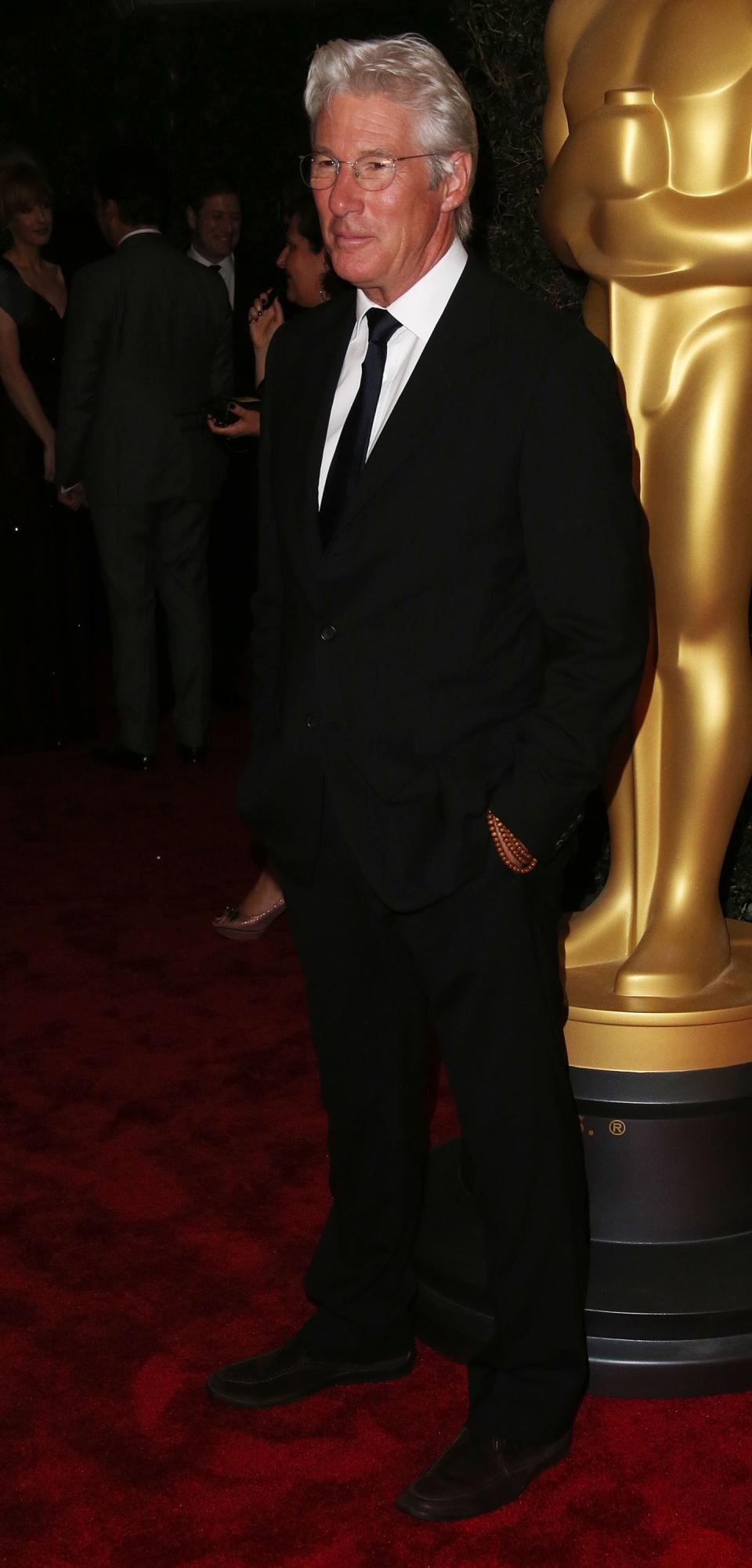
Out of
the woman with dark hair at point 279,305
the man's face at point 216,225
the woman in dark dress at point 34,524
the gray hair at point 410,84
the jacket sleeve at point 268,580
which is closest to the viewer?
the gray hair at point 410,84

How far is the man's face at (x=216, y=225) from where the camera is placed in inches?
231

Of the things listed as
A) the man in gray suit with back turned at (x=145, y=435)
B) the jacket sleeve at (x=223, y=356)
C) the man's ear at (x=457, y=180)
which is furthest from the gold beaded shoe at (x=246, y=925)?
the man's ear at (x=457, y=180)

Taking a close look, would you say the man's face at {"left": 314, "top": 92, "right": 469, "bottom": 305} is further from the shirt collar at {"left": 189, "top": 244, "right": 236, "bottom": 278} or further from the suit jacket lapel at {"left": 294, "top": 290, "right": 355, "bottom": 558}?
the shirt collar at {"left": 189, "top": 244, "right": 236, "bottom": 278}

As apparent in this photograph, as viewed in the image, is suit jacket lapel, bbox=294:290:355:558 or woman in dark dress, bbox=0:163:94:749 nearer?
suit jacket lapel, bbox=294:290:355:558

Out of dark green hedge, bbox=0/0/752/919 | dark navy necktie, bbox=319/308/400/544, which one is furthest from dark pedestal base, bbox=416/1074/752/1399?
dark green hedge, bbox=0/0/752/919

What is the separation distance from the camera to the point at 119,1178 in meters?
2.88

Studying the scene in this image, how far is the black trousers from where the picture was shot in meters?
1.95

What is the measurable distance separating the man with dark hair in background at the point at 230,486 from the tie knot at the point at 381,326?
149 inches

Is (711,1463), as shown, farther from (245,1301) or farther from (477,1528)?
(245,1301)

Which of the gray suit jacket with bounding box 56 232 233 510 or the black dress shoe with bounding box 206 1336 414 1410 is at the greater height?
the gray suit jacket with bounding box 56 232 233 510

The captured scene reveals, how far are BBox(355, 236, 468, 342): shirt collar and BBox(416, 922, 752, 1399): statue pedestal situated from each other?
3.07 ft

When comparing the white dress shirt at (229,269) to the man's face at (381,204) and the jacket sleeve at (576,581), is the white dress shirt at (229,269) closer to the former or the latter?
the man's face at (381,204)

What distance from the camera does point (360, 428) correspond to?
1.95 m

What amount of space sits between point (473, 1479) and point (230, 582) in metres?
4.66
